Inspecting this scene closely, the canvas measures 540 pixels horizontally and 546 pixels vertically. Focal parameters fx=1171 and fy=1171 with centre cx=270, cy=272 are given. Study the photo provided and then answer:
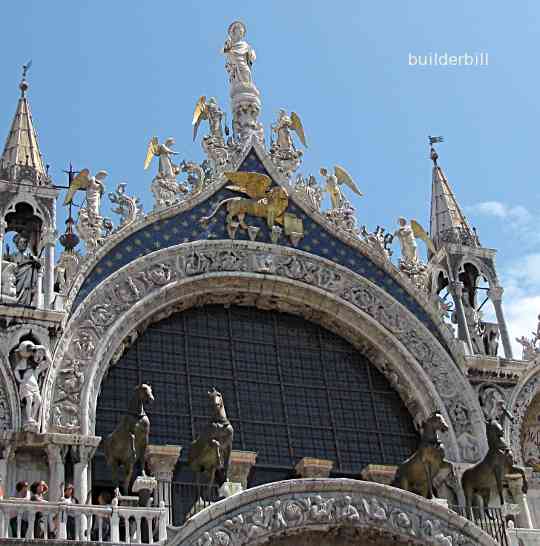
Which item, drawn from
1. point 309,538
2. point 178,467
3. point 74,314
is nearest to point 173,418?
point 178,467

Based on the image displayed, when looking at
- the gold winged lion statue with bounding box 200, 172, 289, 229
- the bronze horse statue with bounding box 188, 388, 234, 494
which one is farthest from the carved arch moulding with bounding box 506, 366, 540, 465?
the bronze horse statue with bounding box 188, 388, 234, 494

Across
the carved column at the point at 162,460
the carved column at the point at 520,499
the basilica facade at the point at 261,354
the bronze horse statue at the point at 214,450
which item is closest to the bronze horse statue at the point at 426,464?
the basilica facade at the point at 261,354

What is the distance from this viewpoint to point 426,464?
1675 centimetres

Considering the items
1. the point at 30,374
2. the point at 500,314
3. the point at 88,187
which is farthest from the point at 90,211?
the point at 500,314

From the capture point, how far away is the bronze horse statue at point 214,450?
51.0ft

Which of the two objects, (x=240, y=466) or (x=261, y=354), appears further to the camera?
(x=261, y=354)

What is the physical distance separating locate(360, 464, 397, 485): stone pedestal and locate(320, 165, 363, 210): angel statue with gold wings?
15.8 ft

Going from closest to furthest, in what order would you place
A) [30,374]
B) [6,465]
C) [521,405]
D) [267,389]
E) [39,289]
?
[6,465] → [30,374] → [39,289] → [267,389] → [521,405]

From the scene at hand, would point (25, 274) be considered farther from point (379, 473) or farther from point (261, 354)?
point (379, 473)

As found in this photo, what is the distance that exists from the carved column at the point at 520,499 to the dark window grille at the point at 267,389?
5.93ft

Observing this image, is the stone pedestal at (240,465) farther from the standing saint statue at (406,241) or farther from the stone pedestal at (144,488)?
the standing saint statue at (406,241)

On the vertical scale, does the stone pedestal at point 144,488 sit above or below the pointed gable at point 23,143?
below

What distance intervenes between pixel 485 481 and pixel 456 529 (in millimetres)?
1985

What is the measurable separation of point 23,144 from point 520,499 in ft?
32.1
